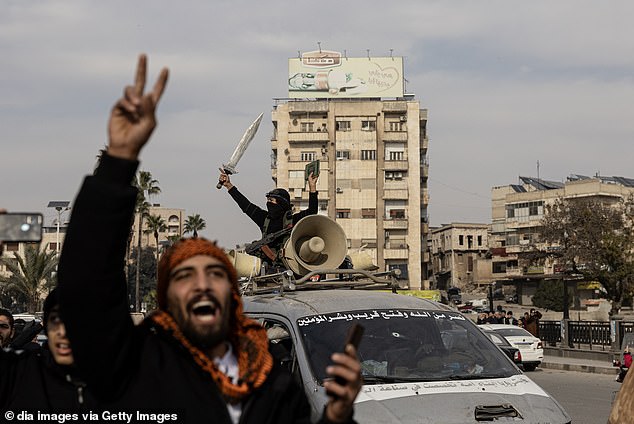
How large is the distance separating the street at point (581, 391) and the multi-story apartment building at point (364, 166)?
232 ft

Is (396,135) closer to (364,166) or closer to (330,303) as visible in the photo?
(364,166)

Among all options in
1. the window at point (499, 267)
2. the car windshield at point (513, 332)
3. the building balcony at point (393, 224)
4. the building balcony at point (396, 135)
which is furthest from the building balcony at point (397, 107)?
the car windshield at point (513, 332)

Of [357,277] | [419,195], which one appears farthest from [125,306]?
[419,195]

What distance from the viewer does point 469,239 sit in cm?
14950

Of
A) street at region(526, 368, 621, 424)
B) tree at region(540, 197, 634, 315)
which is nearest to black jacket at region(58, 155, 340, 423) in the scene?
street at region(526, 368, 621, 424)

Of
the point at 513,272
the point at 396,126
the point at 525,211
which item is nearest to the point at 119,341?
the point at 396,126

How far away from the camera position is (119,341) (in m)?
2.94

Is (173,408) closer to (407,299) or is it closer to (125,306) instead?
(125,306)

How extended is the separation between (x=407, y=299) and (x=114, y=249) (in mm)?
5684

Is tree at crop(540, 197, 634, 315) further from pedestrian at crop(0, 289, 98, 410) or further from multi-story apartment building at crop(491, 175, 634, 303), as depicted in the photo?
pedestrian at crop(0, 289, 98, 410)

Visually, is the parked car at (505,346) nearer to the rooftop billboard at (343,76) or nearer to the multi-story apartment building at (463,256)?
the rooftop billboard at (343,76)

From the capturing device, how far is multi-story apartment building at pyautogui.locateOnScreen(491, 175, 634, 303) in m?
115

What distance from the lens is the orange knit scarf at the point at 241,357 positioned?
3.03 m
